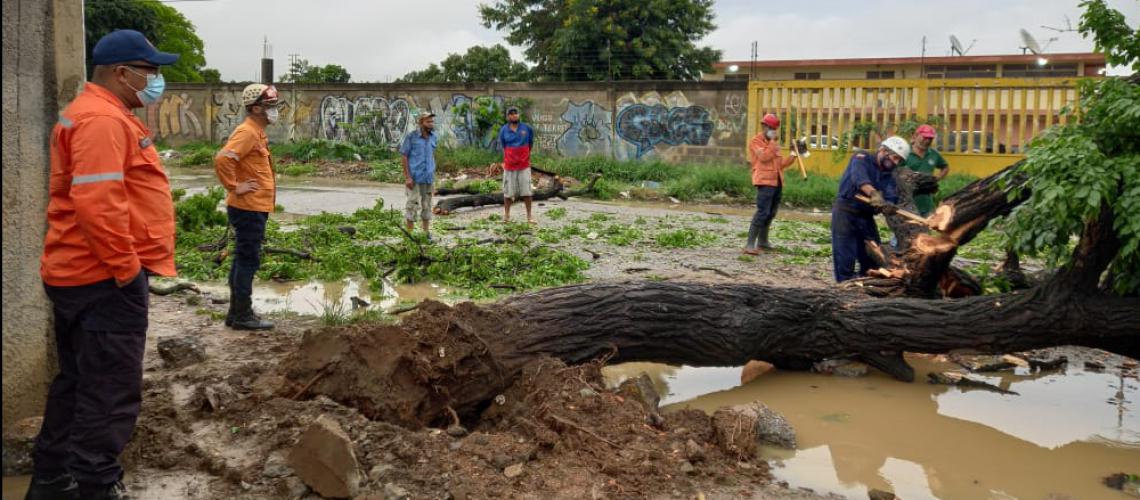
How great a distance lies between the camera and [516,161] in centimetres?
1338

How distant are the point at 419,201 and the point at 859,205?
18.6ft

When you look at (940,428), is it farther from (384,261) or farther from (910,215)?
(384,261)

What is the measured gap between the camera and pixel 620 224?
44.7ft

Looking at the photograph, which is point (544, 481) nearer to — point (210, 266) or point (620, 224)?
point (210, 266)

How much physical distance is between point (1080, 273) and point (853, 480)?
240 cm

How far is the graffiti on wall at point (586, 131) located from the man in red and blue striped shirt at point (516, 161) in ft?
Result: 34.4

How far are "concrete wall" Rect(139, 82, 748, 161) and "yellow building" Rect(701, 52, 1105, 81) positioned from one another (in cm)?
1009

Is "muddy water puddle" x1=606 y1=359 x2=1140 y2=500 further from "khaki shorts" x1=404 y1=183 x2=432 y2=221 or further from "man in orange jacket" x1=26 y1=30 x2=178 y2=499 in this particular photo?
"khaki shorts" x1=404 y1=183 x2=432 y2=221

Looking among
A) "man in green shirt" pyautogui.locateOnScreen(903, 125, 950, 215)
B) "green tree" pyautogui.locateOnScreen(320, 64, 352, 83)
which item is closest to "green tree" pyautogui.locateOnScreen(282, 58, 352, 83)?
"green tree" pyautogui.locateOnScreen(320, 64, 352, 83)

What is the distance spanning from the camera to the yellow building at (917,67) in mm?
33125

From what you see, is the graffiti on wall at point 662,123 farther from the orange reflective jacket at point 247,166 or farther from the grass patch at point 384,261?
the orange reflective jacket at point 247,166

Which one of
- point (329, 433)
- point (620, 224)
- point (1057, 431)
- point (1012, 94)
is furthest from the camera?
point (1012, 94)

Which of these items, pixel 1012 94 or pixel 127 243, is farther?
pixel 1012 94

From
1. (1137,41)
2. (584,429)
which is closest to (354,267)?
(584,429)
